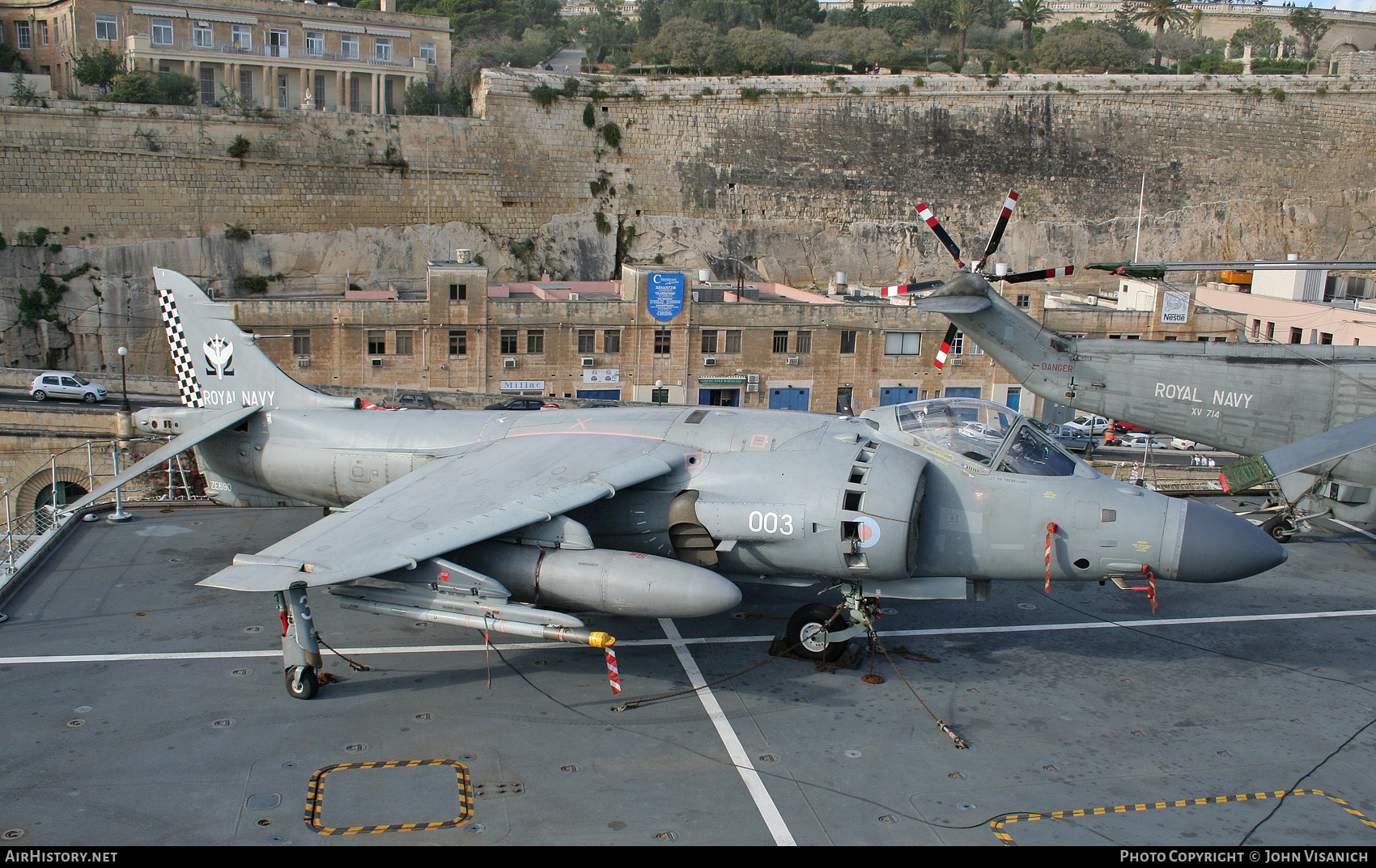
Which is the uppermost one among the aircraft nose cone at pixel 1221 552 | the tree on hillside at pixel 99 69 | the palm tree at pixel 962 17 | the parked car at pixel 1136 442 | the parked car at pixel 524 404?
the palm tree at pixel 962 17

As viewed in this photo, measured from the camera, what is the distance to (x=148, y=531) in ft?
62.5

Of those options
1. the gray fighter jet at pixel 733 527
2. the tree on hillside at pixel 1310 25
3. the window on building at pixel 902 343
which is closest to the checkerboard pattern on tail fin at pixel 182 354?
the gray fighter jet at pixel 733 527

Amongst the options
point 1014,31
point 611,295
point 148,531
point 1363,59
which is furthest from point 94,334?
point 1014,31

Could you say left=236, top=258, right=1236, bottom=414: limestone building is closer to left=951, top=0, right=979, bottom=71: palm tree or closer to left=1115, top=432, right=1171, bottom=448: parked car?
left=1115, top=432, right=1171, bottom=448: parked car

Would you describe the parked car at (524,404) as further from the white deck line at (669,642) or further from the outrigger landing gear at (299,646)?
the outrigger landing gear at (299,646)

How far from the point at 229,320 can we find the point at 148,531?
4.47 meters

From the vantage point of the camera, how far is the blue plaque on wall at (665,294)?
43.5 m

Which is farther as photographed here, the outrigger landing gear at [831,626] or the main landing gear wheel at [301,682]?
the outrigger landing gear at [831,626]

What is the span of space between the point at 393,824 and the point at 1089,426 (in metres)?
41.8

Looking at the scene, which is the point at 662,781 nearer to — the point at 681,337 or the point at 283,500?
the point at 283,500

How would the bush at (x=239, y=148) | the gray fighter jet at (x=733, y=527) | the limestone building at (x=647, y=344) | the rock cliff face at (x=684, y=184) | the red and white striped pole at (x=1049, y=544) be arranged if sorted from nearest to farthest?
the gray fighter jet at (x=733, y=527)
the red and white striped pole at (x=1049, y=544)
the limestone building at (x=647, y=344)
the rock cliff face at (x=684, y=184)
the bush at (x=239, y=148)

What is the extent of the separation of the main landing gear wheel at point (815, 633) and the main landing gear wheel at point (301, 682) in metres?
6.55

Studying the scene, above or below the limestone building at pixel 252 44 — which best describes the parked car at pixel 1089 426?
below

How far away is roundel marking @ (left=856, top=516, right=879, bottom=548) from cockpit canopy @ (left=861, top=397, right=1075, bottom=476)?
2.12 metres
